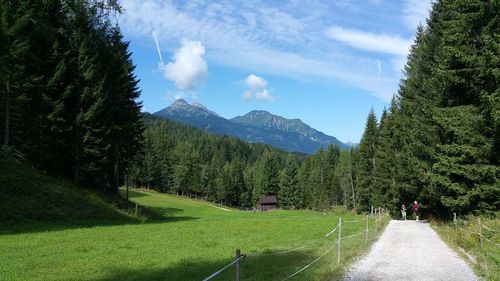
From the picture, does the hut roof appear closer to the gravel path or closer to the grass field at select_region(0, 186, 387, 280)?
the grass field at select_region(0, 186, 387, 280)

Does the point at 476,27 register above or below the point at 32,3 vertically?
below

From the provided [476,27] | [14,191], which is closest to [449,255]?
[476,27]

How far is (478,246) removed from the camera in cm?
1675

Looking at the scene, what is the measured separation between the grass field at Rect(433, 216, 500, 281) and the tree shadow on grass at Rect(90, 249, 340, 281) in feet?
14.8

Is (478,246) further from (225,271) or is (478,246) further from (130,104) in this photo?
(130,104)

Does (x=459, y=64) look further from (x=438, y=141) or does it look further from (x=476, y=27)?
(x=438, y=141)

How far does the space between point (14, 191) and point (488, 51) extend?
2950 centimetres

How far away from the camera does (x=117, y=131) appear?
147 feet

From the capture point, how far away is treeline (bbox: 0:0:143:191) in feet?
123

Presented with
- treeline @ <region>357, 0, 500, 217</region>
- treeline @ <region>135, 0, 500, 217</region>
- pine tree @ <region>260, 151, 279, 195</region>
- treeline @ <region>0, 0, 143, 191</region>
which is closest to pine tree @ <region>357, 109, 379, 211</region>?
treeline @ <region>135, 0, 500, 217</region>

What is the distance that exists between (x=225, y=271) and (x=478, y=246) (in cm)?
958

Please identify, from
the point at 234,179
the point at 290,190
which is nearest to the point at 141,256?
the point at 290,190

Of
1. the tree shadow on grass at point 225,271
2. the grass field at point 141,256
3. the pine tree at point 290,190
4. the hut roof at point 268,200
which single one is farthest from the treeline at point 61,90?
the pine tree at point 290,190

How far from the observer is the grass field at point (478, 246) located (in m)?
12.7
